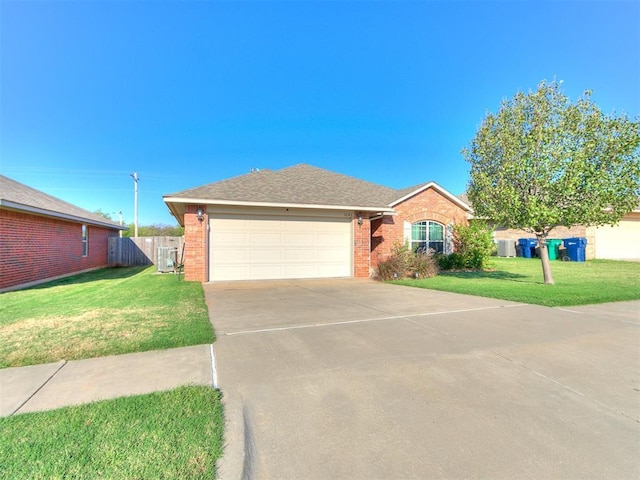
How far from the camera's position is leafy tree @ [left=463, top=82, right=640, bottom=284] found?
8.48 m

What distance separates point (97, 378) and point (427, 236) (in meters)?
13.8

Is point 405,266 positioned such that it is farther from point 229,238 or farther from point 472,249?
point 229,238

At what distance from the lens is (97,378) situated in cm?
320

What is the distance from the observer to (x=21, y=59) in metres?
9.91

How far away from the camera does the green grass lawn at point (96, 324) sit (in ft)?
13.1

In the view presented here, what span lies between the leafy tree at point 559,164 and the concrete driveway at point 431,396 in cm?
428

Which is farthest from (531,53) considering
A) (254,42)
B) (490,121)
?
(254,42)

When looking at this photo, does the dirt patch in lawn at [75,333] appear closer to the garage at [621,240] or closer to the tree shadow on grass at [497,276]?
the tree shadow on grass at [497,276]

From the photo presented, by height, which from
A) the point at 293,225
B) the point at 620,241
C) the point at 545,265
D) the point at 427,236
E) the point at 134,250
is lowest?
the point at 545,265

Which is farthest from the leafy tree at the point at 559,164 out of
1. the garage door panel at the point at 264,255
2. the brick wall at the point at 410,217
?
the garage door panel at the point at 264,255

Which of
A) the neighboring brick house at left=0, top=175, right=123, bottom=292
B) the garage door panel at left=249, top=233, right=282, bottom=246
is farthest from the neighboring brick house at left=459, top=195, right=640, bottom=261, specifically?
the neighboring brick house at left=0, top=175, right=123, bottom=292

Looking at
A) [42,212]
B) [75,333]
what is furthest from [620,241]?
[42,212]

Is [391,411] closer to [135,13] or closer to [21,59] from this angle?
[135,13]

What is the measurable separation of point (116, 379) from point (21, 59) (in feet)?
41.3
